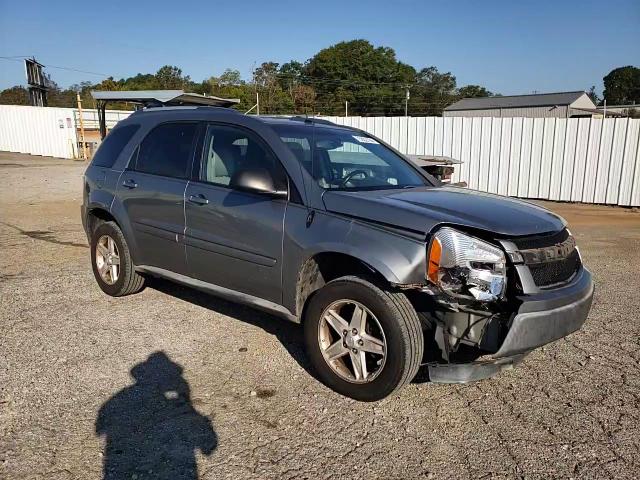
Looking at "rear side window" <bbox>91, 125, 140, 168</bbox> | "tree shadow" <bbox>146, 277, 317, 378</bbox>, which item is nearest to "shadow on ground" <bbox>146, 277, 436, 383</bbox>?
"tree shadow" <bbox>146, 277, 317, 378</bbox>

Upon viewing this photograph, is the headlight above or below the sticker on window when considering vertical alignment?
below

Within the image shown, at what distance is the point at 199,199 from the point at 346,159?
1.22 m

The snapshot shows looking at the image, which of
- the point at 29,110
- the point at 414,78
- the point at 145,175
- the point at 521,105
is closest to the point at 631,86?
the point at 414,78

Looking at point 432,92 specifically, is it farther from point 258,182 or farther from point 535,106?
point 258,182

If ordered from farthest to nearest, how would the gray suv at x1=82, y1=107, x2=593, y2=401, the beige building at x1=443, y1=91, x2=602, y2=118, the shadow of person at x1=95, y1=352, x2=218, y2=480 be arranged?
the beige building at x1=443, y1=91, x2=602, y2=118
the gray suv at x1=82, y1=107, x2=593, y2=401
the shadow of person at x1=95, y1=352, x2=218, y2=480

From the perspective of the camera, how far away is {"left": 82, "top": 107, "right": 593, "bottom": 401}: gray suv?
312 centimetres

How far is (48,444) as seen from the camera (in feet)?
9.57

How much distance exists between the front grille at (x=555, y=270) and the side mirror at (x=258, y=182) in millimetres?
1702

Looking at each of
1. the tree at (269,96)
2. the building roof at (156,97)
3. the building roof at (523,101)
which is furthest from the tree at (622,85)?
the building roof at (156,97)

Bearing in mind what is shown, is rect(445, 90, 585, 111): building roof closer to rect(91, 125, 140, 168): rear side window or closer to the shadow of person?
rect(91, 125, 140, 168): rear side window

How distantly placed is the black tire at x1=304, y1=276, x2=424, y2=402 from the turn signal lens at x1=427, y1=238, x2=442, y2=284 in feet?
0.76

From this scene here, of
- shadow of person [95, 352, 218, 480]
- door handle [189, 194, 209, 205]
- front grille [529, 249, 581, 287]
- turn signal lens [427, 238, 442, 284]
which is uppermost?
door handle [189, 194, 209, 205]

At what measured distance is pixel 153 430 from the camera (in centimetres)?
308

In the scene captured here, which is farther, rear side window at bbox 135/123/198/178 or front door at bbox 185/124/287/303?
rear side window at bbox 135/123/198/178
